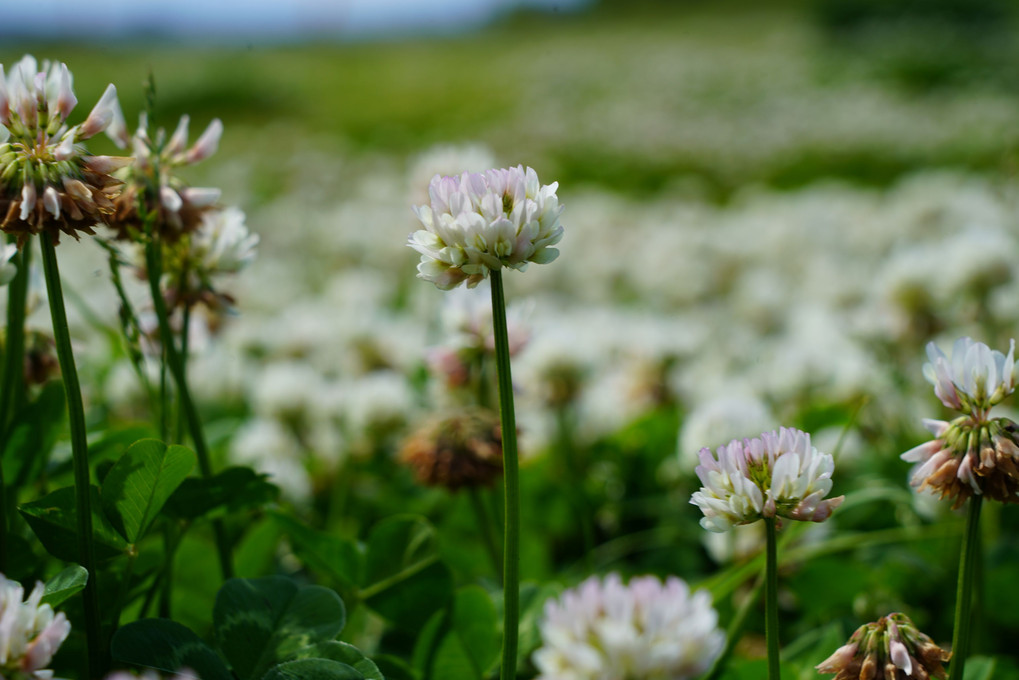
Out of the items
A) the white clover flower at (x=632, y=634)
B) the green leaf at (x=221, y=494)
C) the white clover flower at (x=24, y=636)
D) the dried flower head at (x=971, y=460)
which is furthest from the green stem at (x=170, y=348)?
the dried flower head at (x=971, y=460)

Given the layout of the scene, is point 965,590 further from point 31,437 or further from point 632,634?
point 31,437

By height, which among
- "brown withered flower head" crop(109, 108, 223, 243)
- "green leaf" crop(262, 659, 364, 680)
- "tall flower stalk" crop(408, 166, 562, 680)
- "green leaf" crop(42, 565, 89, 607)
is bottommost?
"green leaf" crop(262, 659, 364, 680)

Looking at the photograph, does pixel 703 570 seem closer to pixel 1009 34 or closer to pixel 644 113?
pixel 644 113

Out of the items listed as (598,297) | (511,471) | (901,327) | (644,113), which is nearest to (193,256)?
(511,471)

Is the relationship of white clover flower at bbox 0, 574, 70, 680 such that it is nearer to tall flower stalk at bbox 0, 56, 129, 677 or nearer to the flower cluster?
tall flower stalk at bbox 0, 56, 129, 677

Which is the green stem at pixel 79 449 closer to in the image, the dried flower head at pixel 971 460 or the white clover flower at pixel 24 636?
the white clover flower at pixel 24 636

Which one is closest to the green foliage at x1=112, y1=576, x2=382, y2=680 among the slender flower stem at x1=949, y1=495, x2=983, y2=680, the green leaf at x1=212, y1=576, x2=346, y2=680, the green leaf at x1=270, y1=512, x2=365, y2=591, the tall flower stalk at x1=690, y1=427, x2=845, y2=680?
the green leaf at x1=212, y1=576, x2=346, y2=680

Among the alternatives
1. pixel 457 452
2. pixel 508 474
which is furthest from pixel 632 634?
pixel 457 452
